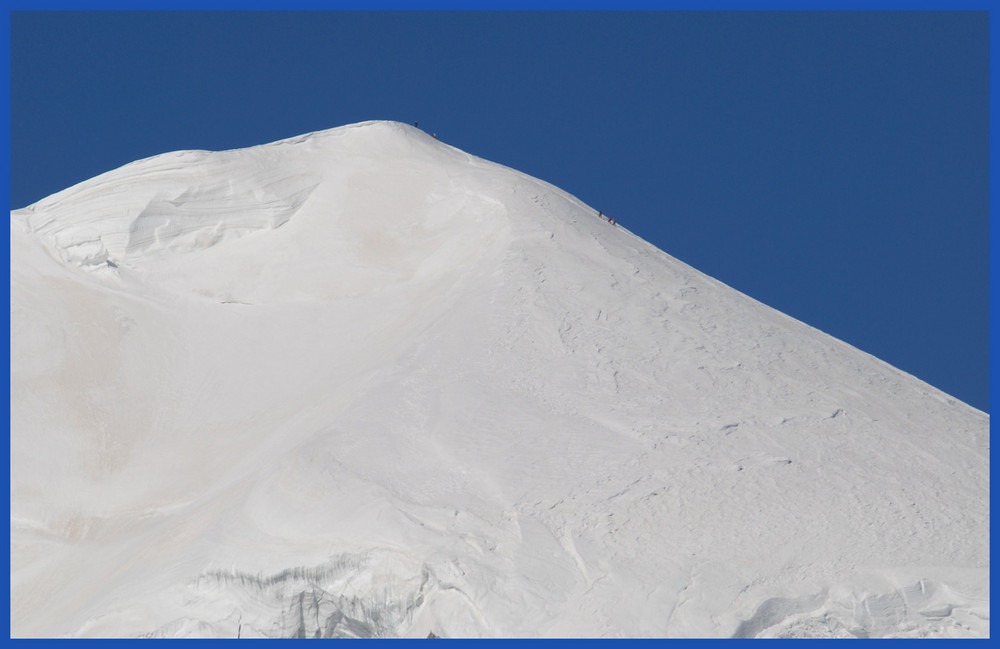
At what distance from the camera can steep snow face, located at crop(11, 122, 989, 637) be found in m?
21.9

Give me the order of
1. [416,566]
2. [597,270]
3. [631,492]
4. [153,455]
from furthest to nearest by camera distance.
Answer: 1. [597,270]
2. [153,455]
3. [631,492]
4. [416,566]

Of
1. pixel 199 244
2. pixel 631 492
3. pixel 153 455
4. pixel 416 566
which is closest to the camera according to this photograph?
pixel 416 566

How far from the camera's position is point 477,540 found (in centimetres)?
2234

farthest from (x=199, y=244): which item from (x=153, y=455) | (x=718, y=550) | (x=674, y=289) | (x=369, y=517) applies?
(x=718, y=550)

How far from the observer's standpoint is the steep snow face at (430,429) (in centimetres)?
2194

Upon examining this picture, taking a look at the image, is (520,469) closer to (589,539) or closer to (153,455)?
(589,539)

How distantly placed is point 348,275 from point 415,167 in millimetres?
3628

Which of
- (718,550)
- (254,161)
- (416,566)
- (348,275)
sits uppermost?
(254,161)

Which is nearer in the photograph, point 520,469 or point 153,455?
point 520,469

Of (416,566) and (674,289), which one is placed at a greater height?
(674,289)

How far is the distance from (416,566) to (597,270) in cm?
956

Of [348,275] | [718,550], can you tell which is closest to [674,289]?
[348,275]

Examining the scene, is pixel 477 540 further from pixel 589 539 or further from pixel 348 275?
pixel 348 275

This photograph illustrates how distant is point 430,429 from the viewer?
25.1m
